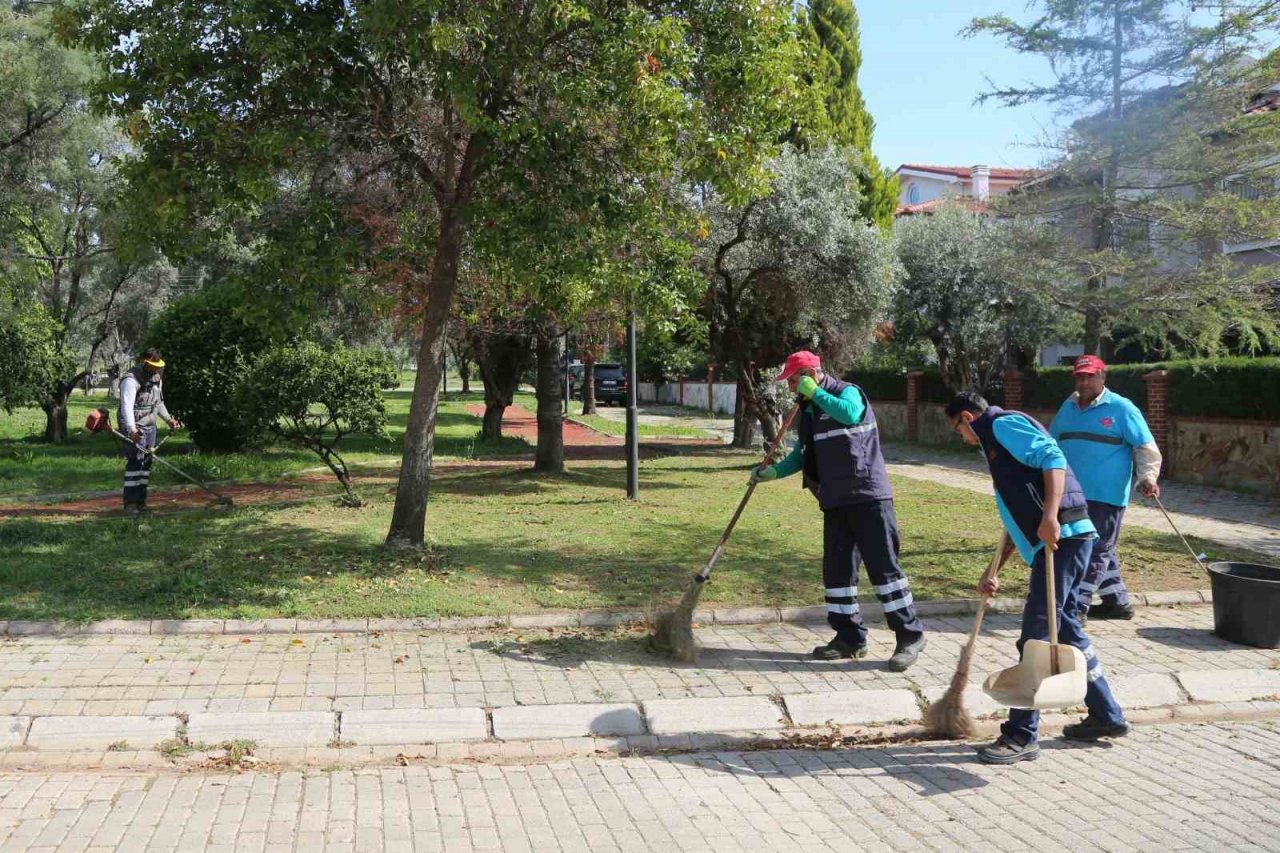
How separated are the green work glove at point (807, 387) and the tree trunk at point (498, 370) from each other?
15.1 m

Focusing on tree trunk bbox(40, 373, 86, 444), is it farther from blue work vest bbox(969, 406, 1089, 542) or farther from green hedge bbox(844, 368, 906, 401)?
blue work vest bbox(969, 406, 1089, 542)

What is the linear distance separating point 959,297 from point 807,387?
715 inches

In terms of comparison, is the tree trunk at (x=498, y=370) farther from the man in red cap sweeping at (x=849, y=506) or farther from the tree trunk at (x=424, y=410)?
the man in red cap sweeping at (x=849, y=506)

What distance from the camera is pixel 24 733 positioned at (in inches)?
198

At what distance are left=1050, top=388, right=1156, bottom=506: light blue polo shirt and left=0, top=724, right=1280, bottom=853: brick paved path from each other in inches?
80.9

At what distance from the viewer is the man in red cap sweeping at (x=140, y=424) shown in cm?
1055

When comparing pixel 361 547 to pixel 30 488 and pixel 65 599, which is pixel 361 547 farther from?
pixel 30 488

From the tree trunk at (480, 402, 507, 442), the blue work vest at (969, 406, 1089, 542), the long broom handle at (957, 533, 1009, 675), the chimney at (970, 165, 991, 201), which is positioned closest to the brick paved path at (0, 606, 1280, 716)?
the long broom handle at (957, 533, 1009, 675)

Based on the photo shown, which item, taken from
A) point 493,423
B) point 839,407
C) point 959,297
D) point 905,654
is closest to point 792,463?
point 839,407

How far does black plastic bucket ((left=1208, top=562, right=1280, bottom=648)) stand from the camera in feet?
21.9

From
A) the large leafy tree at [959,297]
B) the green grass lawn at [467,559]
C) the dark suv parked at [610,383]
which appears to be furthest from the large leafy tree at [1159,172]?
the dark suv parked at [610,383]

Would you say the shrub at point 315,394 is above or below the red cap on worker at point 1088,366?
below

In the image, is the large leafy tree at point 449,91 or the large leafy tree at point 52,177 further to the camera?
the large leafy tree at point 52,177

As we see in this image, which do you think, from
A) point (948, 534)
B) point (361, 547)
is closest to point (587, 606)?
point (361, 547)
